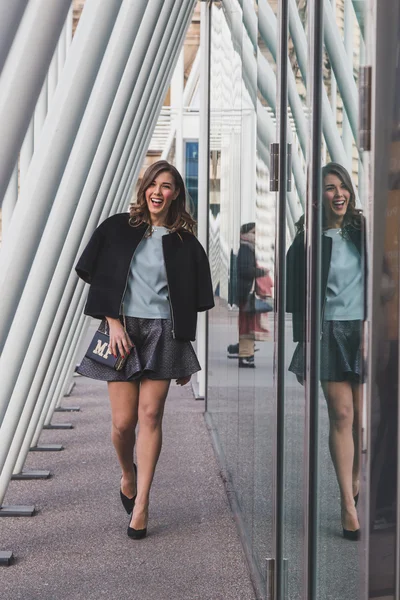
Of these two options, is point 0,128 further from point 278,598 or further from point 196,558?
point 196,558

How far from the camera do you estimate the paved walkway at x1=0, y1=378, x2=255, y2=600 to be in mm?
3838

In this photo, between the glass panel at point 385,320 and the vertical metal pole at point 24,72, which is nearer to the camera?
the glass panel at point 385,320

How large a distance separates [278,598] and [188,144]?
40.9 feet

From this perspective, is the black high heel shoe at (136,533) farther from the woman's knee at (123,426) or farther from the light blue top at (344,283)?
the light blue top at (344,283)

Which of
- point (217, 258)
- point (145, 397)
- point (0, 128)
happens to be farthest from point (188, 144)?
point (0, 128)

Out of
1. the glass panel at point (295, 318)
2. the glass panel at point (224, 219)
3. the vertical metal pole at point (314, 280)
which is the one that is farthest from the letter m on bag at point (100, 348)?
the vertical metal pole at point (314, 280)

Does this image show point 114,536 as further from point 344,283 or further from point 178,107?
point 178,107

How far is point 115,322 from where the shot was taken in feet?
15.0

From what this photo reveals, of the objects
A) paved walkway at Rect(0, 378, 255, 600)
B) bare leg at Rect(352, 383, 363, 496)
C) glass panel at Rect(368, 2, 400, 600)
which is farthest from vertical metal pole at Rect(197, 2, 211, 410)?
glass panel at Rect(368, 2, 400, 600)

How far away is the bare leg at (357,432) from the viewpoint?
1.90 m

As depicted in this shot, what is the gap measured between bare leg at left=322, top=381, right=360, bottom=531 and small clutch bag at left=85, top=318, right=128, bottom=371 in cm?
232

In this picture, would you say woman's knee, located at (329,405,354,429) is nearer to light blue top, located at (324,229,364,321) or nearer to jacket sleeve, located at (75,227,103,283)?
light blue top, located at (324,229,364,321)

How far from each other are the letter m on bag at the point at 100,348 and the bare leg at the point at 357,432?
2.74m

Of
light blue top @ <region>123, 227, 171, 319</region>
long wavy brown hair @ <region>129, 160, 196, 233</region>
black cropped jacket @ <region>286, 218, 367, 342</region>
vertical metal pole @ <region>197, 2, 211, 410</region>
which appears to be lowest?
black cropped jacket @ <region>286, 218, 367, 342</region>
